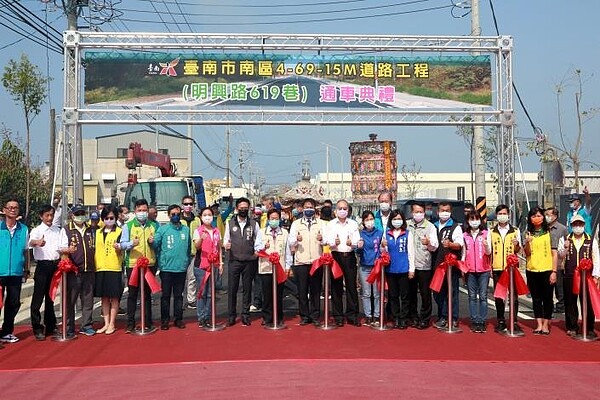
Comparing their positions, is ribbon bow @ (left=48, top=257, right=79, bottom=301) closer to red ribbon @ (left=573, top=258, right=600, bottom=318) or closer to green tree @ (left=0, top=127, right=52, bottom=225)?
red ribbon @ (left=573, top=258, right=600, bottom=318)

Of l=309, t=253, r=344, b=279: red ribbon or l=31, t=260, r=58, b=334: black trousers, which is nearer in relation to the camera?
l=31, t=260, r=58, b=334: black trousers

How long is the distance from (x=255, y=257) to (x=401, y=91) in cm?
524

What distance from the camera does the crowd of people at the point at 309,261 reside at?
10.1m

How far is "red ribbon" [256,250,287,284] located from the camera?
Answer: 35.3 feet

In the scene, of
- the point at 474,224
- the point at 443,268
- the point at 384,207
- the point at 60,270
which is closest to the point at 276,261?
the point at 384,207

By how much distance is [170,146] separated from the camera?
6644 centimetres

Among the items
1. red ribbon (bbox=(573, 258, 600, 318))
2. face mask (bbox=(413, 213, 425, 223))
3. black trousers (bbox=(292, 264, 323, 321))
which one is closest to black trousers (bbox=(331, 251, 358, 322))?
black trousers (bbox=(292, 264, 323, 321))

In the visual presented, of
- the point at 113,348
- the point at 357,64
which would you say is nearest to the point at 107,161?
the point at 357,64

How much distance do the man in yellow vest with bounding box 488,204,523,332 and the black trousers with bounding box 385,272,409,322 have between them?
129cm

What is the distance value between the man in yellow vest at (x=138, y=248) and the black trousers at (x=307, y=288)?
2181 millimetres

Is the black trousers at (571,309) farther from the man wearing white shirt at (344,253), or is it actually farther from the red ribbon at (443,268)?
the man wearing white shirt at (344,253)

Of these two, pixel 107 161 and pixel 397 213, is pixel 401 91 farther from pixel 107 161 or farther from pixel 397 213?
pixel 107 161

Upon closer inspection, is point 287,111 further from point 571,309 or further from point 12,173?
point 12,173

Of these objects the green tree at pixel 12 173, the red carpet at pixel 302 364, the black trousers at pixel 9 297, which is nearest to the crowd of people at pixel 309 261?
the black trousers at pixel 9 297
